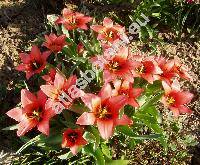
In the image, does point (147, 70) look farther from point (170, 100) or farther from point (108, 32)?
point (108, 32)

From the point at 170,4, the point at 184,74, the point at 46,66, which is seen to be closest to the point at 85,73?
the point at 46,66

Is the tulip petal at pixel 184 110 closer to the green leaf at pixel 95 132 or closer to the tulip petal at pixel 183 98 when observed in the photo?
the tulip petal at pixel 183 98

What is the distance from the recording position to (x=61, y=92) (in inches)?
101

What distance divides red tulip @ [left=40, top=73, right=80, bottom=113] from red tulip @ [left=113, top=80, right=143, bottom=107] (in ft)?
0.90

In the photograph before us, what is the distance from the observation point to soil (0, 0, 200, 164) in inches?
129

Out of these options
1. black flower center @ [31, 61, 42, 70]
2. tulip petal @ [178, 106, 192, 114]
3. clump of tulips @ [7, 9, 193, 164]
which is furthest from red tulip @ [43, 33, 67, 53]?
tulip petal @ [178, 106, 192, 114]

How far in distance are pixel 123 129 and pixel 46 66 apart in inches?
29.2

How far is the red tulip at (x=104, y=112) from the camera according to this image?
2377 mm

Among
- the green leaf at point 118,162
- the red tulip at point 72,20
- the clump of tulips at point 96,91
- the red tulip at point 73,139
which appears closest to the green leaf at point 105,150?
the green leaf at point 118,162

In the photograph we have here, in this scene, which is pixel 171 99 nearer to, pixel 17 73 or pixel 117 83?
pixel 117 83

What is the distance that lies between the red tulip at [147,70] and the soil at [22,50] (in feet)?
2.50

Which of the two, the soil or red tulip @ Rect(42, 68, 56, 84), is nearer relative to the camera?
red tulip @ Rect(42, 68, 56, 84)

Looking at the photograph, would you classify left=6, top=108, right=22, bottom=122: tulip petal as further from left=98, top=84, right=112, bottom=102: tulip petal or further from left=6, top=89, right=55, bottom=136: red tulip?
left=98, top=84, right=112, bottom=102: tulip petal

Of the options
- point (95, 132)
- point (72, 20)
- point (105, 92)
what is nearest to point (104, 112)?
point (105, 92)
